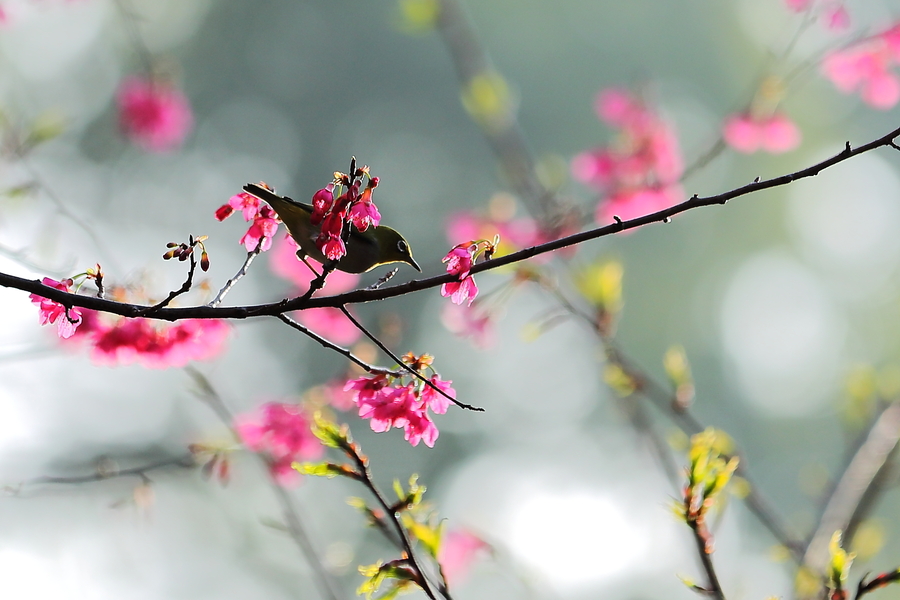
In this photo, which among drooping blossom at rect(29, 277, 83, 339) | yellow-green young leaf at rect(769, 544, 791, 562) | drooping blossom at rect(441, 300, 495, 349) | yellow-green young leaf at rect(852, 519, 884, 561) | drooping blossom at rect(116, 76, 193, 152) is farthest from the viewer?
drooping blossom at rect(116, 76, 193, 152)

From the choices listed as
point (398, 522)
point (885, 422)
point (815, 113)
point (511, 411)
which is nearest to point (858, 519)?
point (885, 422)

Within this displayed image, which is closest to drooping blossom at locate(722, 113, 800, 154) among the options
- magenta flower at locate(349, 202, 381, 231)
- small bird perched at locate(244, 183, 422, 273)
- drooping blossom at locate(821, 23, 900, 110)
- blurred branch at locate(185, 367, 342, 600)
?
drooping blossom at locate(821, 23, 900, 110)

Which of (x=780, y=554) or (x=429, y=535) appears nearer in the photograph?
(x=429, y=535)

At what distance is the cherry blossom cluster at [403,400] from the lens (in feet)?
4.91

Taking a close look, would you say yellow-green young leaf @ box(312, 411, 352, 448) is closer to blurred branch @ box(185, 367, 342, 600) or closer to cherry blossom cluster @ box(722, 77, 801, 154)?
blurred branch @ box(185, 367, 342, 600)

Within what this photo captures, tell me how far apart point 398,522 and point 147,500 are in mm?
1564

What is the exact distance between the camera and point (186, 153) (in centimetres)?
1288

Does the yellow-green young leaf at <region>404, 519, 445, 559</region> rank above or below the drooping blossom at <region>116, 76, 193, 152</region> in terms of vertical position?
below

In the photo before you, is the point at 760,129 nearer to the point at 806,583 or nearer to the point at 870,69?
the point at 870,69

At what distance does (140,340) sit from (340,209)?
124 cm

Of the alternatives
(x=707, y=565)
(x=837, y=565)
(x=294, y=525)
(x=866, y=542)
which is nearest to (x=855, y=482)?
(x=866, y=542)

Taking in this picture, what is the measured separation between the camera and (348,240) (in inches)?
58.7

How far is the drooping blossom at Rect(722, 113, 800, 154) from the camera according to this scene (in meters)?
3.73

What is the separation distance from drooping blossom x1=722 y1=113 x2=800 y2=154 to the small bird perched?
247 cm
